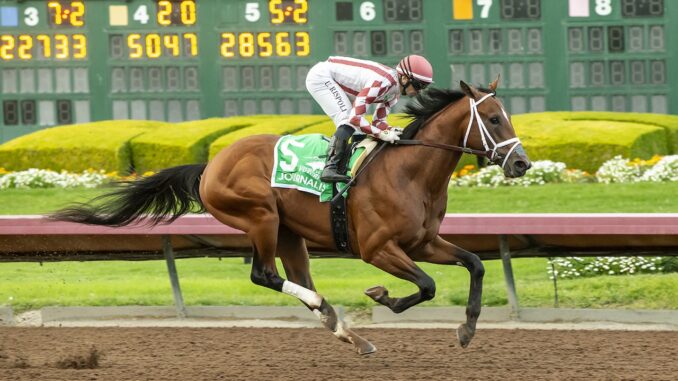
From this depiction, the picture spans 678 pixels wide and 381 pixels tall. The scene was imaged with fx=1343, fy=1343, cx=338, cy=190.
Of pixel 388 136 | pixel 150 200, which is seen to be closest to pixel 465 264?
pixel 388 136

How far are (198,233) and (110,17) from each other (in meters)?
7.77

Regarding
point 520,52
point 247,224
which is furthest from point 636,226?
point 520,52

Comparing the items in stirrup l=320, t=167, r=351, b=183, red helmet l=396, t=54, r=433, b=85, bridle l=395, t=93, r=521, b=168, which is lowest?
stirrup l=320, t=167, r=351, b=183

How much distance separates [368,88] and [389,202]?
0.59 meters

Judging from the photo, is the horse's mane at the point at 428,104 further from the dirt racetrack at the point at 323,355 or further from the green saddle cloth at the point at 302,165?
the dirt racetrack at the point at 323,355

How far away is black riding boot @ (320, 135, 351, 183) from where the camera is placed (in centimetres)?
659

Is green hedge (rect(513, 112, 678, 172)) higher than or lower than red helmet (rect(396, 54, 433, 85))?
lower

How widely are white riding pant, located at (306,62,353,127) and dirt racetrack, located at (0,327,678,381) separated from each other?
4.03 feet

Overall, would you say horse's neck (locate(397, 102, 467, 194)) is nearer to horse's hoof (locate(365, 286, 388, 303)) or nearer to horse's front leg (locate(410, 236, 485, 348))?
horse's front leg (locate(410, 236, 485, 348))

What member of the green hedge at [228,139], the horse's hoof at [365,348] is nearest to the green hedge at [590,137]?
the green hedge at [228,139]

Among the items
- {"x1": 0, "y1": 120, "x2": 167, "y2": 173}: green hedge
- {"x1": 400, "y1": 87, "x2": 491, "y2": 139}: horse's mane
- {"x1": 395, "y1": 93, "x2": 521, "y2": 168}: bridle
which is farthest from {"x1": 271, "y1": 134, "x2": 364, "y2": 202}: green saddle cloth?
{"x1": 0, "y1": 120, "x2": 167, "y2": 173}: green hedge

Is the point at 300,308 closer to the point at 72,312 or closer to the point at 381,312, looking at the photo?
the point at 381,312

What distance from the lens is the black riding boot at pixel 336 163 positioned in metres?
6.59

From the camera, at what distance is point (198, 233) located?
27.2ft
